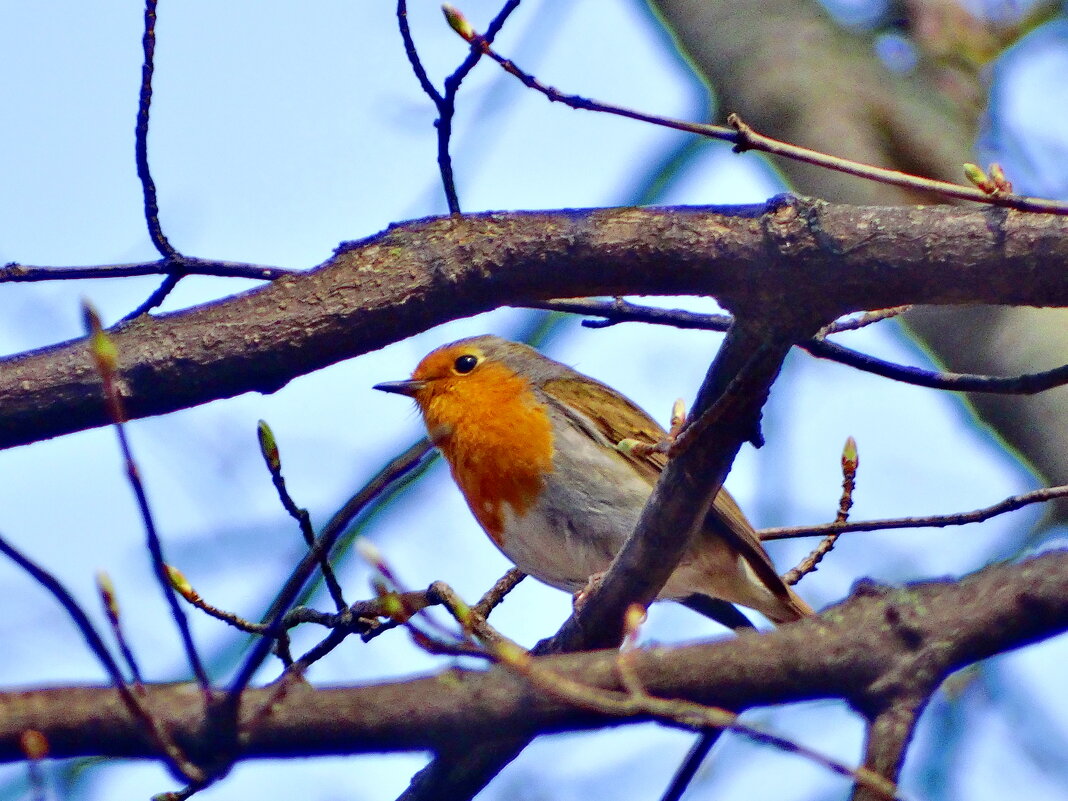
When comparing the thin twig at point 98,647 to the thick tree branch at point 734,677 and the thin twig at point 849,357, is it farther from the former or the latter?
the thin twig at point 849,357

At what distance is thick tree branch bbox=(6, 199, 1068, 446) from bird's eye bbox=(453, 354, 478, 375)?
296 centimetres

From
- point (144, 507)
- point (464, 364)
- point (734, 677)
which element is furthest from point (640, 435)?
point (144, 507)

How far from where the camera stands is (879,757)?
2420 mm

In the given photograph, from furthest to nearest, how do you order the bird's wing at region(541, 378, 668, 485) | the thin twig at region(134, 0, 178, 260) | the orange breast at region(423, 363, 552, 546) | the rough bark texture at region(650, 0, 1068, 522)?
the rough bark texture at region(650, 0, 1068, 522)
the bird's wing at region(541, 378, 668, 485)
the orange breast at region(423, 363, 552, 546)
the thin twig at region(134, 0, 178, 260)

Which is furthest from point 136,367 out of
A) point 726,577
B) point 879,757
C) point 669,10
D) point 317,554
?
point 669,10

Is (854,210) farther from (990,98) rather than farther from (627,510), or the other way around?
(990,98)

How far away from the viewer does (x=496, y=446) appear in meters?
5.57

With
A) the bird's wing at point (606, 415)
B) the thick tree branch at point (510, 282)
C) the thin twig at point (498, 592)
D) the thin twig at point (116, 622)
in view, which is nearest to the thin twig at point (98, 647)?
the thin twig at point (116, 622)

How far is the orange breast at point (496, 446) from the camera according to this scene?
5.43 metres

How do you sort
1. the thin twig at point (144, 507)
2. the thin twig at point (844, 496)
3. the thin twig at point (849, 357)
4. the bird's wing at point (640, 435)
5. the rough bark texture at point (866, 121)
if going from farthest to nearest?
1. the rough bark texture at point (866, 121)
2. the bird's wing at point (640, 435)
3. the thin twig at point (844, 496)
4. the thin twig at point (849, 357)
5. the thin twig at point (144, 507)

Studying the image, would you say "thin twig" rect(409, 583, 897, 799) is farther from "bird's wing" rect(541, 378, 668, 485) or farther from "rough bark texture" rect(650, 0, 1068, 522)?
"rough bark texture" rect(650, 0, 1068, 522)

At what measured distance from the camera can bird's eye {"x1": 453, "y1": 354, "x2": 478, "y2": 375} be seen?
21.1 ft

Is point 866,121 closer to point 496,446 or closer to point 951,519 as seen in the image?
point 496,446

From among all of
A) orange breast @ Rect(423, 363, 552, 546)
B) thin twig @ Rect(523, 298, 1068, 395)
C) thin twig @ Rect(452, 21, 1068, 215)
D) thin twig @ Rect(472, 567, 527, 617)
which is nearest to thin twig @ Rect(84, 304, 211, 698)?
thin twig @ Rect(452, 21, 1068, 215)
